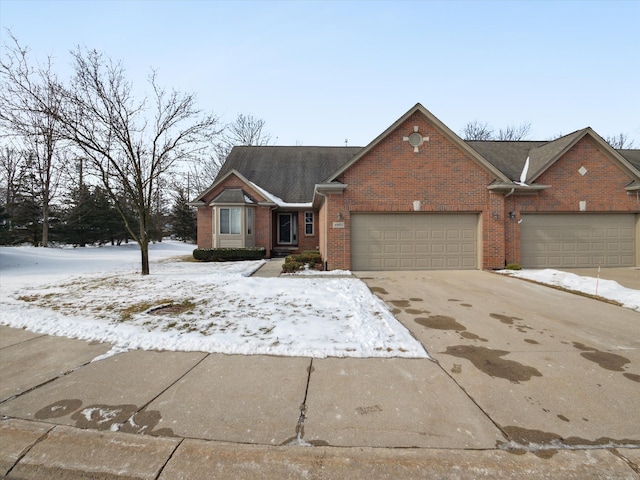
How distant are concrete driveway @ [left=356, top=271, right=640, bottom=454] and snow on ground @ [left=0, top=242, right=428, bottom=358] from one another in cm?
72

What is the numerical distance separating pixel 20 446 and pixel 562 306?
868 centimetres

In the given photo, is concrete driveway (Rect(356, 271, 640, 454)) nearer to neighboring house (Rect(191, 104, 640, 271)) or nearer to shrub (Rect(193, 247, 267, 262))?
neighboring house (Rect(191, 104, 640, 271))

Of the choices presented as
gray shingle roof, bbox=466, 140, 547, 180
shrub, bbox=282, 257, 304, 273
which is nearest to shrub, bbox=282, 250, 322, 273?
shrub, bbox=282, 257, 304, 273

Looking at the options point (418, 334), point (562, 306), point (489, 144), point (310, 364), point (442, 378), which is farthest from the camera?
point (489, 144)

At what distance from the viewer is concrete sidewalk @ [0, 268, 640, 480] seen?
84.8 inches

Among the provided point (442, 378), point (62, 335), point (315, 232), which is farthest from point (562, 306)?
point (315, 232)

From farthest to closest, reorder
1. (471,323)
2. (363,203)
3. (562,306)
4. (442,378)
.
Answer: (363,203) < (562,306) < (471,323) < (442,378)

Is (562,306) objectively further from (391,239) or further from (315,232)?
(315,232)

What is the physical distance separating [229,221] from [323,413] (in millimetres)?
15373

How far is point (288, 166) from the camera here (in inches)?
843

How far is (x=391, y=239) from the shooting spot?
457 inches

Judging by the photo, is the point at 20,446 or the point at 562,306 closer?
the point at 20,446

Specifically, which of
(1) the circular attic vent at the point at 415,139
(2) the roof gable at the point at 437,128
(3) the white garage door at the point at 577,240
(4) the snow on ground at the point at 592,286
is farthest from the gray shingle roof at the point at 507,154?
(4) the snow on ground at the point at 592,286

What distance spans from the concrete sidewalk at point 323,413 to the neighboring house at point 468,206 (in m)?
7.21
